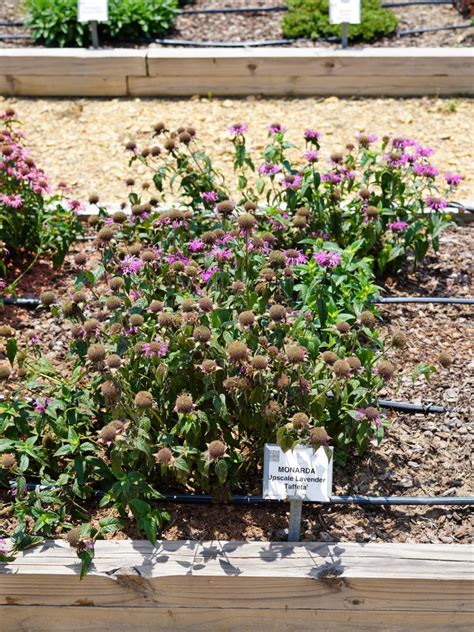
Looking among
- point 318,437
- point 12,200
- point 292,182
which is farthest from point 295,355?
point 12,200

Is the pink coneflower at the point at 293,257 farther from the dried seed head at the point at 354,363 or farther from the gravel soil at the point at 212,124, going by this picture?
the gravel soil at the point at 212,124

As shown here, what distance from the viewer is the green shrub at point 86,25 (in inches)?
272

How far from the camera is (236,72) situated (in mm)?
6562

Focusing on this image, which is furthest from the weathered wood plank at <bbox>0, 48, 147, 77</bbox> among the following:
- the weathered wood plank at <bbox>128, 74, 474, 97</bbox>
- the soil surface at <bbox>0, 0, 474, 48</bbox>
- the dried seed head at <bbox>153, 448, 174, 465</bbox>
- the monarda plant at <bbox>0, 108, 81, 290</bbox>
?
the dried seed head at <bbox>153, 448, 174, 465</bbox>

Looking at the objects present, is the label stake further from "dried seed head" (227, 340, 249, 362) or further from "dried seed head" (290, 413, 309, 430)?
"dried seed head" (227, 340, 249, 362)

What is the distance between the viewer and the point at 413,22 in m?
7.53

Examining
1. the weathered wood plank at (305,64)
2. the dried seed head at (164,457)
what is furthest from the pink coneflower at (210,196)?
the weathered wood plank at (305,64)

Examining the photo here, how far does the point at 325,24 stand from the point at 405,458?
4.70 metres

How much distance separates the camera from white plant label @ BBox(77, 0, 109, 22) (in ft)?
21.2

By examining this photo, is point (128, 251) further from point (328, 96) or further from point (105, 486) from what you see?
point (328, 96)

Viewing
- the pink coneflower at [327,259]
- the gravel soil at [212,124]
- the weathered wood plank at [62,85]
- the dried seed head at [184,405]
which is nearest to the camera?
the dried seed head at [184,405]

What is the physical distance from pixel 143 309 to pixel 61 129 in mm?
3339

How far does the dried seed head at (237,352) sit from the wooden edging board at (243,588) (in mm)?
606

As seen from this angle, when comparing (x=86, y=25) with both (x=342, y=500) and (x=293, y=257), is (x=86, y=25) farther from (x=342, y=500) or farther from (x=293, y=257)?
(x=342, y=500)
